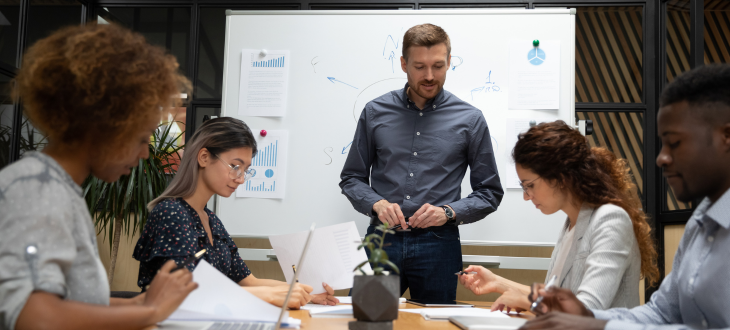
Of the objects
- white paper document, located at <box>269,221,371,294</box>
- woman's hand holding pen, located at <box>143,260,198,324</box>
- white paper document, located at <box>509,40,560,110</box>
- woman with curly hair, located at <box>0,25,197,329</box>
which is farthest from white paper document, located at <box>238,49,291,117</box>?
woman's hand holding pen, located at <box>143,260,198,324</box>

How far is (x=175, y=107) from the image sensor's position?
1109mm

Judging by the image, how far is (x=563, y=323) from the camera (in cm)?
104

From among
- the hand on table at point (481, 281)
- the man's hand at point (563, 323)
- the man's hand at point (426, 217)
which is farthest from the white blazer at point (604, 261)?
the man's hand at point (426, 217)

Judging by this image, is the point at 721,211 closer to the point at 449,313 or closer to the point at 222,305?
the point at 449,313

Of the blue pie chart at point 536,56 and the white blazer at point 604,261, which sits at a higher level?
the blue pie chart at point 536,56

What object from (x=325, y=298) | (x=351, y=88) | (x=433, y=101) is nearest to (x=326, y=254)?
(x=325, y=298)

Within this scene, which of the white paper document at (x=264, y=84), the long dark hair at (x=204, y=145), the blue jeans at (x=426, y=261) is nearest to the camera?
the long dark hair at (x=204, y=145)

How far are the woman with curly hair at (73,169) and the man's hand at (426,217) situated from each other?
3.95 feet

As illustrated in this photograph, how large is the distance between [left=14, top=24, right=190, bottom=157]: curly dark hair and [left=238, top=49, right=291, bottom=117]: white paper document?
1976mm

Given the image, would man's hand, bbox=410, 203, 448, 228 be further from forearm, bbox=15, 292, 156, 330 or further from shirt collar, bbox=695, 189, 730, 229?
forearm, bbox=15, 292, 156, 330

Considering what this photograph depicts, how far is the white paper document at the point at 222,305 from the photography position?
1177 millimetres

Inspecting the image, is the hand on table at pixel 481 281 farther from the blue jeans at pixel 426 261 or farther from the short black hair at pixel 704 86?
the short black hair at pixel 704 86

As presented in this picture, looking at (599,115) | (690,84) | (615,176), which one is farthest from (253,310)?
(599,115)

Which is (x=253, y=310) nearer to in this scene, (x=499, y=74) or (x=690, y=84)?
(x=690, y=84)
